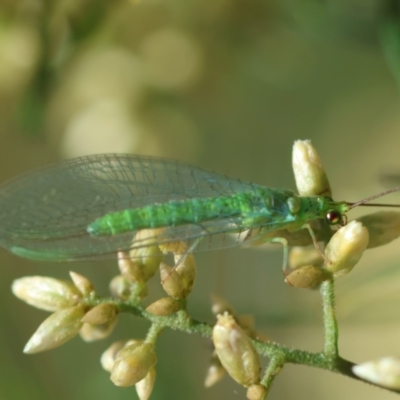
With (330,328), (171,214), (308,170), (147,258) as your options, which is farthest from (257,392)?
(171,214)

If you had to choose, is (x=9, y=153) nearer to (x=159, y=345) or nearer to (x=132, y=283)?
(x=159, y=345)

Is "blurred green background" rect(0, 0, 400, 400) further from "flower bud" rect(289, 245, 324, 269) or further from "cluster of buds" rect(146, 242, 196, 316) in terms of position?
"cluster of buds" rect(146, 242, 196, 316)

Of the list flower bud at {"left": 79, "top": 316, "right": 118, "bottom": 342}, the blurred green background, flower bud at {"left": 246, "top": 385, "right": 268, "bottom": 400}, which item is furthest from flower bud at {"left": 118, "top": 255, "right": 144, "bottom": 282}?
the blurred green background

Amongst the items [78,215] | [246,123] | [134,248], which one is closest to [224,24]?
[246,123]

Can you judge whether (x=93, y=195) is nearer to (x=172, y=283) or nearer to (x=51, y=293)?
(x=51, y=293)

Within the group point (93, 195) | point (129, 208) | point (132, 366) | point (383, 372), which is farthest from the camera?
point (93, 195)
